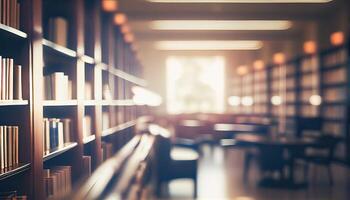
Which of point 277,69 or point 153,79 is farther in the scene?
point 153,79

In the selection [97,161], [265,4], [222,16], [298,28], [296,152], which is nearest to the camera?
[97,161]

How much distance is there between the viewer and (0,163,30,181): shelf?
1998 mm

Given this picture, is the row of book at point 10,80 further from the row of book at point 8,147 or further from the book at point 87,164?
the book at point 87,164

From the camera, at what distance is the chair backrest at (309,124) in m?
8.25

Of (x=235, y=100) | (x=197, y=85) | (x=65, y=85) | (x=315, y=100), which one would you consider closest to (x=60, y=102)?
(x=65, y=85)

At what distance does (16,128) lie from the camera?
224 cm

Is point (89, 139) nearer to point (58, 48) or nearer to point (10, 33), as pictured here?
point (58, 48)

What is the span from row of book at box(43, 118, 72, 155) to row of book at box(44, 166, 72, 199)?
172 mm

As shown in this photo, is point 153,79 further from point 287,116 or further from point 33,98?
point 33,98

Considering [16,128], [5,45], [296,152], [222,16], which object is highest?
[222,16]

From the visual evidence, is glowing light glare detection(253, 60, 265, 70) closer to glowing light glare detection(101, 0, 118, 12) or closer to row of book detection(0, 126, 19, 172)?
glowing light glare detection(101, 0, 118, 12)

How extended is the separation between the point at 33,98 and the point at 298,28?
32.0 feet

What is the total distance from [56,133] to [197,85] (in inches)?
531

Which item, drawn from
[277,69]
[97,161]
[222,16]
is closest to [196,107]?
[277,69]
